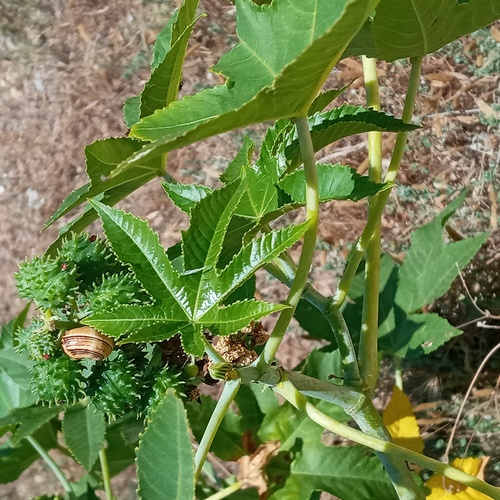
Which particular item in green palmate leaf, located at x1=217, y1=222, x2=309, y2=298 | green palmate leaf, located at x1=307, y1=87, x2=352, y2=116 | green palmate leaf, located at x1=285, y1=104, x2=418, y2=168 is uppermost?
green palmate leaf, located at x1=307, y1=87, x2=352, y2=116

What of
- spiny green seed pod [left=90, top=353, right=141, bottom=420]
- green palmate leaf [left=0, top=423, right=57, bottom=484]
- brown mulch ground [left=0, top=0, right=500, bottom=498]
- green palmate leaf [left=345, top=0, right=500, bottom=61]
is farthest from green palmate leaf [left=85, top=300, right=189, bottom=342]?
brown mulch ground [left=0, top=0, right=500, bottom=498]

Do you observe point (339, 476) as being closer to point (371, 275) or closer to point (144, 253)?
point (371, 275)

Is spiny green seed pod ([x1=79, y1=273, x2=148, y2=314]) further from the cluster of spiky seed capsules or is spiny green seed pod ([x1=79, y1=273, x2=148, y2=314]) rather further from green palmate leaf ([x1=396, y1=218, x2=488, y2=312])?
green palmate leaf ([x1=396, y1=218, x2=488, y2=312])

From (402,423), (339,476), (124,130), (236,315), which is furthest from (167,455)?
(124,130)

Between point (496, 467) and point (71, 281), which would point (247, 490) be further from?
point (496, 467)

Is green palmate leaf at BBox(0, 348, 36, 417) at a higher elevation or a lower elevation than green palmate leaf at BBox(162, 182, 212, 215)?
lower
